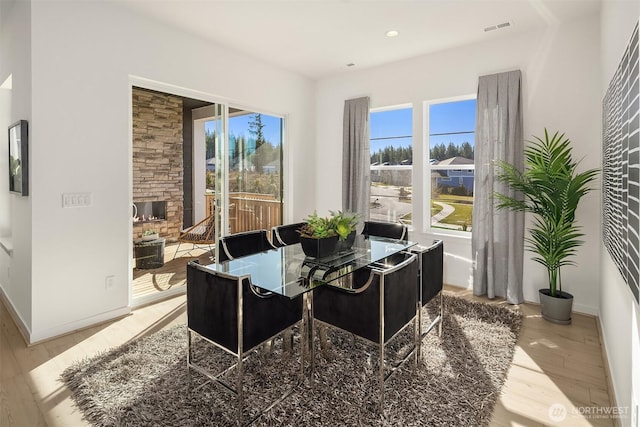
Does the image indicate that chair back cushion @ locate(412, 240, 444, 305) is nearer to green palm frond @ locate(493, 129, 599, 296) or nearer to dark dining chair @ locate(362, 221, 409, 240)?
dark dining chair @ locate(362, 221, 409, 240)

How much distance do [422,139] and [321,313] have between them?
10.1ft

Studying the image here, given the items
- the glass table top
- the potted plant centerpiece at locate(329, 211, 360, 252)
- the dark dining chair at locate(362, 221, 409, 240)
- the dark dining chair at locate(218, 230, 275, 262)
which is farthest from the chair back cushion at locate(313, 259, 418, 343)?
the dark dining chair at locate(362, 221, 409, 240)

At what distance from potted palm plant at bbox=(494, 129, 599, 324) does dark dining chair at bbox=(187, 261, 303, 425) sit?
2625mm

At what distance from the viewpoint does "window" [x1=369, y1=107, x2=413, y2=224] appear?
476 centimetres

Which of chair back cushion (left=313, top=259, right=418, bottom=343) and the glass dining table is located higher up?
the glass dining table

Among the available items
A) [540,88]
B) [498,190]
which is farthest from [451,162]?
[540,88]

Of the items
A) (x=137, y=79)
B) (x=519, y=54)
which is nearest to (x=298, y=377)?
(x=137, y=79)

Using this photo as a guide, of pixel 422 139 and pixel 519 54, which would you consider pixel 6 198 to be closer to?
pixel 422 139

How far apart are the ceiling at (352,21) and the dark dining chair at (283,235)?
82.2 inches

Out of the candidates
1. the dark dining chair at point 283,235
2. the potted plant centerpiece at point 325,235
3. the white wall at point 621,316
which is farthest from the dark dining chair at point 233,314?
the white wall at point 621,316

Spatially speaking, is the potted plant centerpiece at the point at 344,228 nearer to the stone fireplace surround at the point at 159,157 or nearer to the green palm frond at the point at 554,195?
the green palm frond at the point at 554,195

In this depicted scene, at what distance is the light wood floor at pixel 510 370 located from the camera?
79.2 inches

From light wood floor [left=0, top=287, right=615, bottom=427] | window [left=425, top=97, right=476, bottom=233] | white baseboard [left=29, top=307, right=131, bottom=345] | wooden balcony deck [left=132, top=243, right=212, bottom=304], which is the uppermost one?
window [left=425, top=97, right=476, bottom=233]

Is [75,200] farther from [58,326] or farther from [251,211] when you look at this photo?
[251,211]
